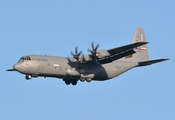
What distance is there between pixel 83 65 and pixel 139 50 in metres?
6.19

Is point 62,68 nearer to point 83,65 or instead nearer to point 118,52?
point 83,65

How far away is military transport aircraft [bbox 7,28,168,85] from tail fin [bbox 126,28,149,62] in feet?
2.54

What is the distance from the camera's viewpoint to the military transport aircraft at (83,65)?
3259 centimetres

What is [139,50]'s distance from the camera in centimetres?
3800

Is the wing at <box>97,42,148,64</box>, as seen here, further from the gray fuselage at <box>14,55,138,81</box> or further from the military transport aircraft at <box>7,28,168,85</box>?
the gray fuselage at <box>14,55,138,81</box>

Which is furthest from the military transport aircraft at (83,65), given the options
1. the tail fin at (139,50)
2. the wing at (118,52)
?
the tail fin at (139,50)

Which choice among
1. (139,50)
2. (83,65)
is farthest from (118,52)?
(139,50)

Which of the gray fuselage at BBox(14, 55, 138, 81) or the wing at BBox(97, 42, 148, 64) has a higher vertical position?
the wing at BBox(97, 42, 148, 64)

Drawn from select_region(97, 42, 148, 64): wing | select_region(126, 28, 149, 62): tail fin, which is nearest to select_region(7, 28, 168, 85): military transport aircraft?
select_region(97, 42, 148, 64): wing

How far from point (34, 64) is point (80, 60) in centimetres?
368

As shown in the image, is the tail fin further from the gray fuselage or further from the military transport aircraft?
the gray fuselage

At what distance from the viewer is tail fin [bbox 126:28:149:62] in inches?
1473

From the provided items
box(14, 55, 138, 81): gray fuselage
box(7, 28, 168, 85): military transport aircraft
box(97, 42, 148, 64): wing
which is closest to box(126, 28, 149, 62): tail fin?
box(7, 28, 168, 85): military transport aircraft

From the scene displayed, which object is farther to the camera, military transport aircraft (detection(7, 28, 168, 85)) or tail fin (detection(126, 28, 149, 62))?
tail fin (detection(126, 28, 149, 62))
